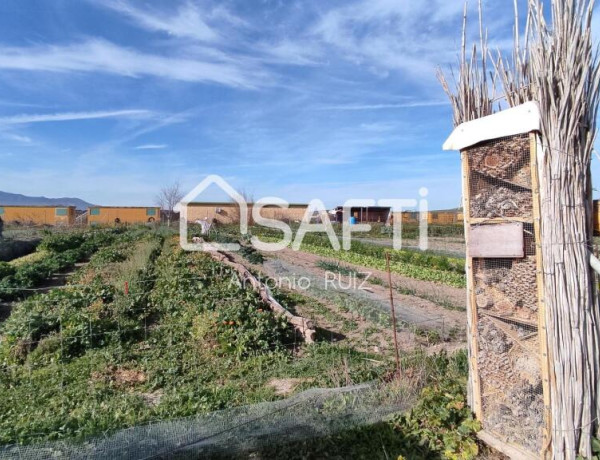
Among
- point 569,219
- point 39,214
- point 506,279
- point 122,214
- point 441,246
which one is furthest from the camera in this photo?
point 122,214

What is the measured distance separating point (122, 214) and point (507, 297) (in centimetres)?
4262

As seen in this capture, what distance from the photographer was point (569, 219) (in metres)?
2.68

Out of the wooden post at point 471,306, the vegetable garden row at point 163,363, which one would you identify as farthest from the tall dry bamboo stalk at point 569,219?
the vegetable garden row at point 163,363

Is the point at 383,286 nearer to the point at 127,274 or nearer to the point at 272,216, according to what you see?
the point at 127,274

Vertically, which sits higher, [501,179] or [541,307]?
[501,179]

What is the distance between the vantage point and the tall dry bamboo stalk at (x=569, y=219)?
263cm

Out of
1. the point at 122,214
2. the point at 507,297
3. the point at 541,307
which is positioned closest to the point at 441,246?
the point at 507,297

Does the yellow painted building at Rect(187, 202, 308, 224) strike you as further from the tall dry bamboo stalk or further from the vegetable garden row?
the tall dry bamboo stalk

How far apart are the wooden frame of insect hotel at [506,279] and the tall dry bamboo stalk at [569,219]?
84mm

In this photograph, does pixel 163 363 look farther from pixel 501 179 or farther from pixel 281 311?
pixel 501 179

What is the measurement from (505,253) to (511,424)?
126 cm

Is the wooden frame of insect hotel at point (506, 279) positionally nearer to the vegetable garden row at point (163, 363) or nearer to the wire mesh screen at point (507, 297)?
the wire mesh screen at point (507, 297)

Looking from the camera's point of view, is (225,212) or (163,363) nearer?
(163,363)

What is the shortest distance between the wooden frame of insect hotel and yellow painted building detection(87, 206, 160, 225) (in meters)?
39.9
